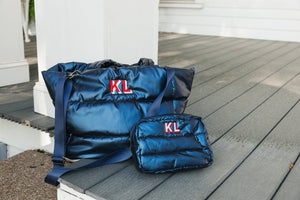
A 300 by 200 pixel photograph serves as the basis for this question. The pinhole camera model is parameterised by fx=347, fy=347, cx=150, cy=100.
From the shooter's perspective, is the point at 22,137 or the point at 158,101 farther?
the point at 22,137

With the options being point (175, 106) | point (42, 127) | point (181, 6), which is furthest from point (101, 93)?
point (181, 6)

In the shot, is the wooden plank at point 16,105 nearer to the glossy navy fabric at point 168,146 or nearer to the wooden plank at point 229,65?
the glossy navy fabric at point 168,146

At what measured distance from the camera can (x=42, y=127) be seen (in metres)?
1.65

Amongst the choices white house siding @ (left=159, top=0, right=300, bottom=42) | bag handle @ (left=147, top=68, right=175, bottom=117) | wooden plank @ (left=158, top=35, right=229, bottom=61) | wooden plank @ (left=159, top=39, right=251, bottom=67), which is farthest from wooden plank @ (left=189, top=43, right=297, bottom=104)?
bag handle @ (left=147, top=68, right=175, bottom=117)

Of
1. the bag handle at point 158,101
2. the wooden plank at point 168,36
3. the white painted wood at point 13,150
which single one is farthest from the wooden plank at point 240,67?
the wooden plank at point 168,36

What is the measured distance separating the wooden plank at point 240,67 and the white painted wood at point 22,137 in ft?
2.80

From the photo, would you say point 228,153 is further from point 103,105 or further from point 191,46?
point 191,46

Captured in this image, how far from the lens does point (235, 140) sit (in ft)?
5.00

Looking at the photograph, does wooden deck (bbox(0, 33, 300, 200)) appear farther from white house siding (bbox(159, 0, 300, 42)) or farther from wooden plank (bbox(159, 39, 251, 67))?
white house siding (bbox(159, 0, 300, 42))

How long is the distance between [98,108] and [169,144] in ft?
0.98

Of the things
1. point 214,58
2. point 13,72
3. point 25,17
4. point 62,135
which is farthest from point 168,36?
point 62,135

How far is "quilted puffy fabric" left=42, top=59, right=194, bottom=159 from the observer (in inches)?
50.7

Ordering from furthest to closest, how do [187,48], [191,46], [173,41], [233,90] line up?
[173,41] < [191,46] < [187,48] < [233,90]

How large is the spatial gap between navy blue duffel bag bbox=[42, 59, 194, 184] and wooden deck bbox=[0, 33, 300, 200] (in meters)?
0.10
